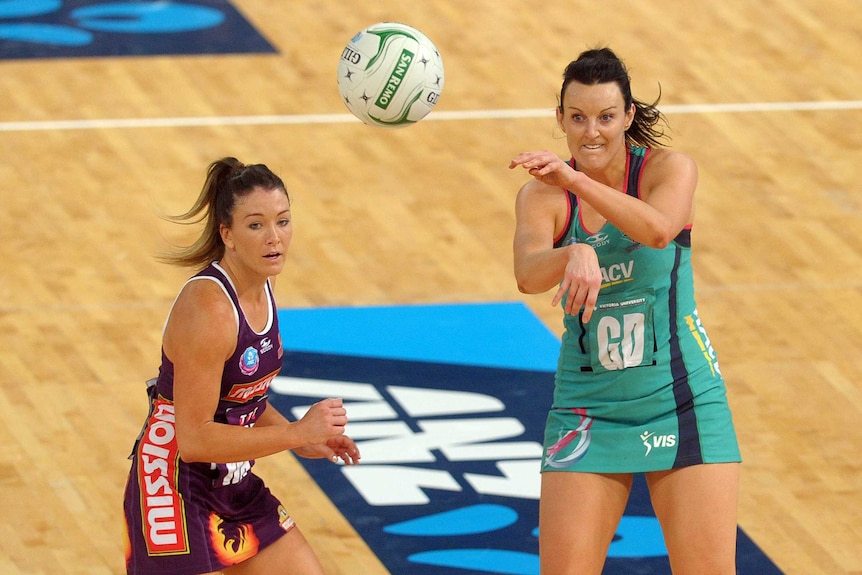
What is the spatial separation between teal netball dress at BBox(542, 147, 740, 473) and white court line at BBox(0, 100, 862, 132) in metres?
6.09

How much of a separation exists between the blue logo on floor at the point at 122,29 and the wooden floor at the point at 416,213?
0.21m

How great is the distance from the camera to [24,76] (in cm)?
1171

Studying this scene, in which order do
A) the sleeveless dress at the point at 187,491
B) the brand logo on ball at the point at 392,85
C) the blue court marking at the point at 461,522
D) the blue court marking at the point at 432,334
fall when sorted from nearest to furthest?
the sleeveless dress at the point at 187,491
the brand logo on ball at the point at 392,85
the blue court marking at the point at 461,522
the blue court marking at the point at 432,334

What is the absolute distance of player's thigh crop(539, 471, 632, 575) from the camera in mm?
5027

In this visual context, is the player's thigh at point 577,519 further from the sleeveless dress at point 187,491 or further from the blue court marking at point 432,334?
the blue court marking at point 432,334

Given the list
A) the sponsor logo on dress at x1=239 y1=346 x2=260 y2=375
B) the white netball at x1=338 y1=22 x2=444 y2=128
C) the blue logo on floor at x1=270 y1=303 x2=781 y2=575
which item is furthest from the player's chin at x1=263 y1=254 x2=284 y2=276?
the blue logo on floor at x1=270 y1=303 x2=781 y2=575

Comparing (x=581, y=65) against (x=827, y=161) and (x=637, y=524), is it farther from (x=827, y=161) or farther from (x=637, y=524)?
(x=827, y=161)

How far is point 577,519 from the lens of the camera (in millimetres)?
5047

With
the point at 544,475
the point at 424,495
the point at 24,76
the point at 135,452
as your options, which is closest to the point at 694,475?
the point at 544,475

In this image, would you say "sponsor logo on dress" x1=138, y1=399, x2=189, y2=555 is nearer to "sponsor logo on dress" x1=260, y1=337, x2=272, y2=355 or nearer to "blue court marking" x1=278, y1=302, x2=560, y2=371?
"sponsor logo on dress" x1=260, y1=337, x2=272, y2=355

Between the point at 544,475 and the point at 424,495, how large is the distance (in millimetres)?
1944

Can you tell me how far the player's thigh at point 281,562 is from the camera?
507 centimetres

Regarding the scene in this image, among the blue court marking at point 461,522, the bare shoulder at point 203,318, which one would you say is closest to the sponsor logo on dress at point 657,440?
the bare shoulder at point 203,318

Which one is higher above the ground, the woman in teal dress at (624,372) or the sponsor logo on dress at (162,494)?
the woman in teal dress at (624,372)
